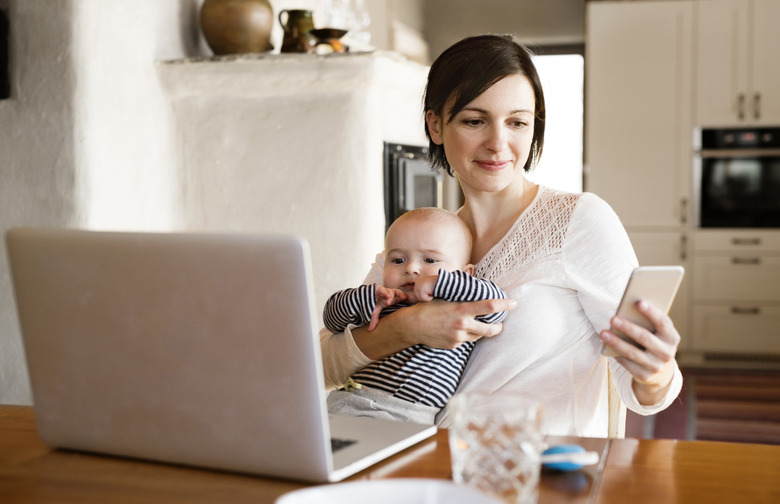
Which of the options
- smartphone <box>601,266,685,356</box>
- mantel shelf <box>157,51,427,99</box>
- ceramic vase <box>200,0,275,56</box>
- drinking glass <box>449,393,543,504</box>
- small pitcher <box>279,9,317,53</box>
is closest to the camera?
drinking glass <box>449,393,543,504</box>

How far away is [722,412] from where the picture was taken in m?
3.94

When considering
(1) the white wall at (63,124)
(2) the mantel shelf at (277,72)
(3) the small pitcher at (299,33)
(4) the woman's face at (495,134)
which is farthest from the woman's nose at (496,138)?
(3) the small pitcher at (299,33)

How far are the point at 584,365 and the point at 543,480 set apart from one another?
1.94 feet

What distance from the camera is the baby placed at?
1.36m

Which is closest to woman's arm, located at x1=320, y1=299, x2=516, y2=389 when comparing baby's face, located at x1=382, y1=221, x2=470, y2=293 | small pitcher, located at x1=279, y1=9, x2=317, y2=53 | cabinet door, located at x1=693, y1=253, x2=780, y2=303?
baby's face, located at x1=382, y1=221, x2=470, y2=293

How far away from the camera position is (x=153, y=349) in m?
0.89

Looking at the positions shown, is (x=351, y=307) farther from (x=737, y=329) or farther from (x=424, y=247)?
(x=737, y=329)

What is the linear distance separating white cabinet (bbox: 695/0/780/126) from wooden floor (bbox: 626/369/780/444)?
4.91ft

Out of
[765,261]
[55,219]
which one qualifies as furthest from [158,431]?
[765,261]

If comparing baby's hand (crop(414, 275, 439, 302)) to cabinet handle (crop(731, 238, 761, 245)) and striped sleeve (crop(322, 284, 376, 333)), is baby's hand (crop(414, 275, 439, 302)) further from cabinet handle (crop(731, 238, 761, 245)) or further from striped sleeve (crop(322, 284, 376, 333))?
cabinet handle (crop(731, 238, 761, 245))

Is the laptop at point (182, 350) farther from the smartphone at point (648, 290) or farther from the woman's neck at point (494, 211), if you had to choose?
the woman's neck at point (494, 211)

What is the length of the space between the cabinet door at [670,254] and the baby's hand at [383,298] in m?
3.74

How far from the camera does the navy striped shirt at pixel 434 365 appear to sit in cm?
137

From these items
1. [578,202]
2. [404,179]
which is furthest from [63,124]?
[578,202]
